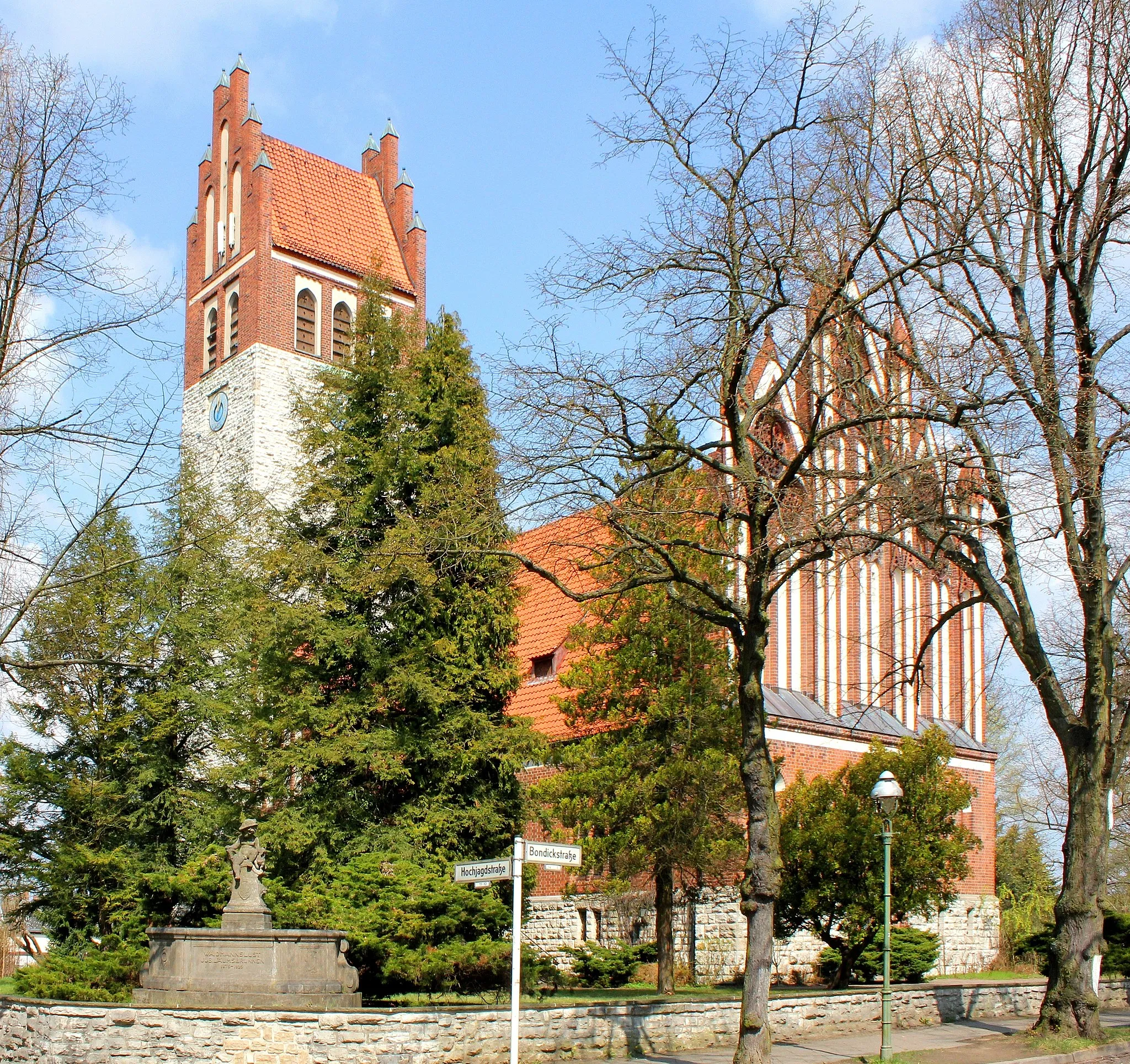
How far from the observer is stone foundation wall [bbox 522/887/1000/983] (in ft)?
78.2

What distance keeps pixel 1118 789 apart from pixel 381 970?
21.8 m

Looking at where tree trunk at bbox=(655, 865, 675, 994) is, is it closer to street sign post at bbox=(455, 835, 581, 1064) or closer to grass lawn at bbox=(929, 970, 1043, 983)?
grass lawn at bbox=(929, 970, 1043, 983)

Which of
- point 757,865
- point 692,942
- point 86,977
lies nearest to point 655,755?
point 692,942

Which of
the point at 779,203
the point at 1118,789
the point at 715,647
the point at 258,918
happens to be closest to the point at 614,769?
the point at 715,647

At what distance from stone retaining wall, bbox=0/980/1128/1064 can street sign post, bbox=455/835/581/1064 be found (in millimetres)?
2200

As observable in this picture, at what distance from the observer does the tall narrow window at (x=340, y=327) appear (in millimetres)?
37375

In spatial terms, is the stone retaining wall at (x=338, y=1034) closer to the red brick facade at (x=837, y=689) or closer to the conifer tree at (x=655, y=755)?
the conifer tree at (x=655, y=755)

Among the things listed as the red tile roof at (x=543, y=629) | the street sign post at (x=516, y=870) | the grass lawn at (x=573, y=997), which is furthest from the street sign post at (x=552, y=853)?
the red tile roof at (x=543, y=629)

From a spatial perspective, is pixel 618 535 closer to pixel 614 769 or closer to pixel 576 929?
pixel 614 769

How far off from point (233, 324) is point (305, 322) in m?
2.26

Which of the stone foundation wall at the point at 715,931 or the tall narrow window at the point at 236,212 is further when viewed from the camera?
the tall narrow window at the point at 236,212

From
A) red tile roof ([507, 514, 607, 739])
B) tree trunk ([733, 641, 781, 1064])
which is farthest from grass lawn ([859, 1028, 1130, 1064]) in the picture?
red tile roof ([507, 514, 607, 739])

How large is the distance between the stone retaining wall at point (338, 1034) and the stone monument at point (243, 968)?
2.38 ft

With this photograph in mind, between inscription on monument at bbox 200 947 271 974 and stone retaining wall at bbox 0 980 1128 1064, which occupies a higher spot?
inscription on monument at bbox 200 947 271 974
